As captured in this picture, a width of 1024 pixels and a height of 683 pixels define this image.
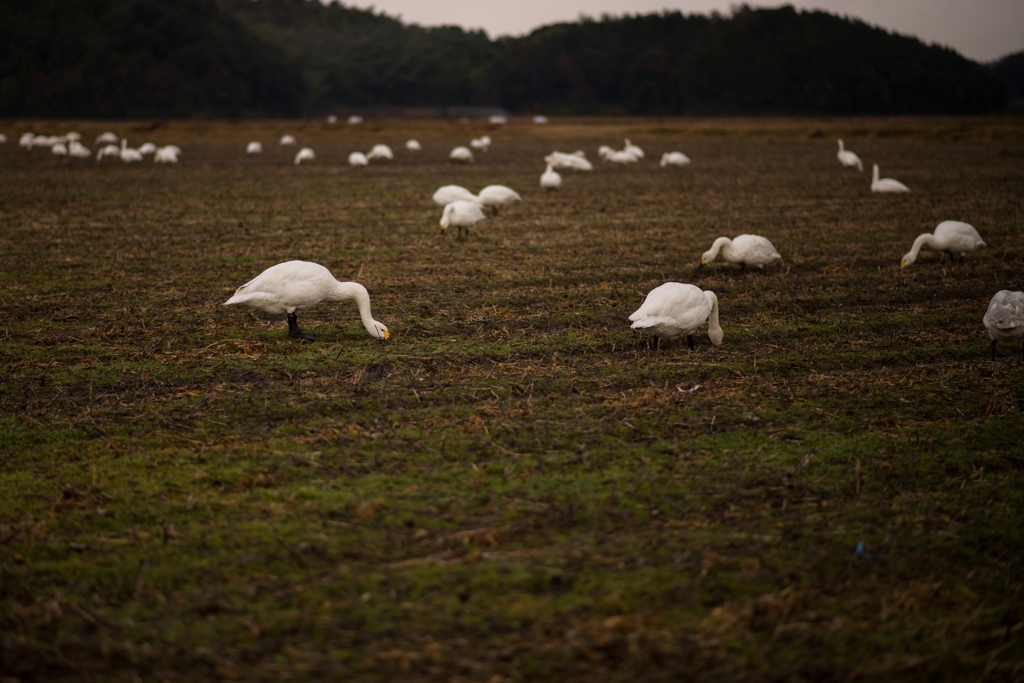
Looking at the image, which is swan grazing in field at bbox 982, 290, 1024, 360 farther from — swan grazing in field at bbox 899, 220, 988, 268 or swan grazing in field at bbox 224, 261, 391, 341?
swan grazing in field at bbox 224, 261, 391, 341

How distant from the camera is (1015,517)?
204 inches

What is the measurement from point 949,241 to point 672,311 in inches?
270

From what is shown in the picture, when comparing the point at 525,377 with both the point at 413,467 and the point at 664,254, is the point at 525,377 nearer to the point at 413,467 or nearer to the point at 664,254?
the point at 413,467

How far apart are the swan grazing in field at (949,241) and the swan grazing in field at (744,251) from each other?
237 centimetres

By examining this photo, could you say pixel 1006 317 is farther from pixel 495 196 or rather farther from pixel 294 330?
pixel 495 196

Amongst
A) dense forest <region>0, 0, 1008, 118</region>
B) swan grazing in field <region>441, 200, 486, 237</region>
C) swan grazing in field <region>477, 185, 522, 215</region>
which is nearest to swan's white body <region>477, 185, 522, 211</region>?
swan grazing in field <region>477, 185, 522, 215</region>

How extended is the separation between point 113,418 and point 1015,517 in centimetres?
693

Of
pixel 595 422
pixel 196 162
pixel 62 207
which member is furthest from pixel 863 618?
pixel 196 162

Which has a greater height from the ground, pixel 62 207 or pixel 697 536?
pixel 62 207

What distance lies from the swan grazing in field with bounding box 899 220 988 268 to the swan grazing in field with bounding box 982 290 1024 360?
4691mm

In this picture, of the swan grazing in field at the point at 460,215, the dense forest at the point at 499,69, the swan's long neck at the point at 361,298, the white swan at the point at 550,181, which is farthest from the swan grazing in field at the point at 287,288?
the dense forest at the point at 499,69

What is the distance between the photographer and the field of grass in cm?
398

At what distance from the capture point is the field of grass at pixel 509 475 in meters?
3.98

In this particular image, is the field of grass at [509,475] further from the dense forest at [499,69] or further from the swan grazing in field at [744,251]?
the dense forest at [499,69]
